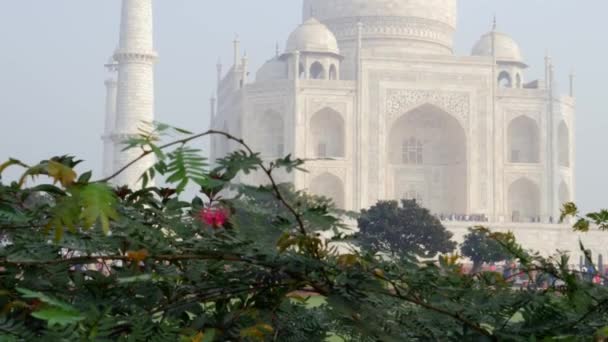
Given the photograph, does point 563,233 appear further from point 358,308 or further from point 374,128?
point 358,308

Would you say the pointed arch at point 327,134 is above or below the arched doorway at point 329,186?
above

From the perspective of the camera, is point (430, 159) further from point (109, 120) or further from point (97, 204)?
point (97, 204)

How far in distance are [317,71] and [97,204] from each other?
3121 centimetres

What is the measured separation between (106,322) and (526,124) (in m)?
30.7

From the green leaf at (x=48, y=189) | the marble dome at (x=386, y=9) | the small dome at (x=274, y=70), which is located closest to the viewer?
the green leaf at (x=48, y=189)

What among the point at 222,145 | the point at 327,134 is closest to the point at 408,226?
the point at 327,134

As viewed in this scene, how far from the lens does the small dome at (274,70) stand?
33.4 m

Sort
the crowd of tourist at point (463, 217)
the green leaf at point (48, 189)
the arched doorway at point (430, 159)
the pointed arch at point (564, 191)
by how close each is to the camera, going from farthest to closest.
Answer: the pointed arch at point (564, 191), the arched doorway at point (430, 159), the crowd of tourist at point (463, 217), the green leaf at point (48, 189)

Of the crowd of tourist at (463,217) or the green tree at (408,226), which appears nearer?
the green tree at (408,226)

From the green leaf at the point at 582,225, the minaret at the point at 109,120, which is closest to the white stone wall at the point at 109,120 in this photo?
the minaret at the point at 109,120

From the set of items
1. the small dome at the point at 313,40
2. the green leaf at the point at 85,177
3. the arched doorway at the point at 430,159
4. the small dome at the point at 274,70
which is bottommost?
the green leaf at the point at 85,177

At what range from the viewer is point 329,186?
1193 inches

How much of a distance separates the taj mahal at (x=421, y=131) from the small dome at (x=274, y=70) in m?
1.14

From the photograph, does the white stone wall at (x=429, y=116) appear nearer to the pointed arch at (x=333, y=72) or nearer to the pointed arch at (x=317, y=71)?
the pointed arch at (x=317, y=71)
